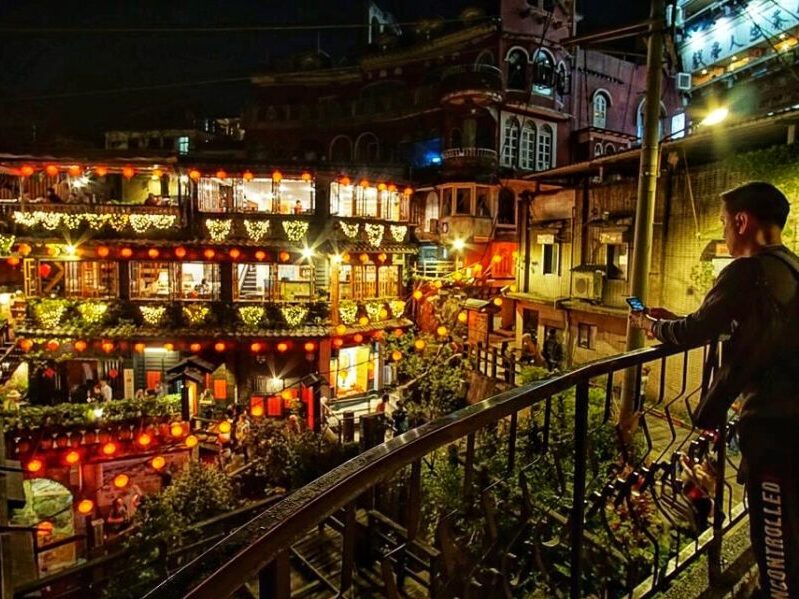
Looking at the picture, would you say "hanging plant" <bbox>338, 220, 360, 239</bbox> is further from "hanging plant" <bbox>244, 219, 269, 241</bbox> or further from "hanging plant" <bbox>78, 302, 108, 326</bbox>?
"hanging plant" <bbox>78, 302, 108, 326</bbox>

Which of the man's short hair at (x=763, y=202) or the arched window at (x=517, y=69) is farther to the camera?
the arched window at (x=517, y=69)

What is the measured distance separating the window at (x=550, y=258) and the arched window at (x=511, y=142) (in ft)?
23.3

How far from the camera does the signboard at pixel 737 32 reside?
15.3 metres

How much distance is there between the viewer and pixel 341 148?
117 ft

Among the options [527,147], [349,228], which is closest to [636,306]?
[349,228]

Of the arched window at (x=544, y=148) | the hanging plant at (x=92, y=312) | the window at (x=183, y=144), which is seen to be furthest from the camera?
the window at (x=183, y=144)

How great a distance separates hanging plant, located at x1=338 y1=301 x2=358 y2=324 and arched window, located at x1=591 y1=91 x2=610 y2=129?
20146 mm

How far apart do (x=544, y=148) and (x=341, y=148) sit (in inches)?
564

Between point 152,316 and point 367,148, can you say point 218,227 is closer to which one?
point 152,316

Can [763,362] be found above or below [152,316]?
above

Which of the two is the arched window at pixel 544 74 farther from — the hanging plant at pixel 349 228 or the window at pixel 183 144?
the window at pixel 183 144

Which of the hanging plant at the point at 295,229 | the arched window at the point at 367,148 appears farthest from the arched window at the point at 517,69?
Answer: the hanging plant at the point at 295,229

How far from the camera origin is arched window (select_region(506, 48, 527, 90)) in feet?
94.5

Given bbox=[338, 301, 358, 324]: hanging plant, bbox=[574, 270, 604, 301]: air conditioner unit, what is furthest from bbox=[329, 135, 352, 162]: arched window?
bbox=[574, 270, 604, 301]: air conditioner unit
